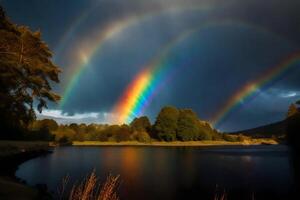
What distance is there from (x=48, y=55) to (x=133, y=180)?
1579 centimetres

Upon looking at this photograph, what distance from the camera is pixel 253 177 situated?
103ft

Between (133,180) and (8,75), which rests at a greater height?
(8,75)

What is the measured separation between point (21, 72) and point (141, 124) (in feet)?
437

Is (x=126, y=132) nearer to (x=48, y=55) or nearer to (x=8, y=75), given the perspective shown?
(x=48, y=55)

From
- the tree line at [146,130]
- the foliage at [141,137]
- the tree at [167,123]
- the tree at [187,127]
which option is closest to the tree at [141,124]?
the tree line at [146,130]

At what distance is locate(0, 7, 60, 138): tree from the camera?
22344 mm

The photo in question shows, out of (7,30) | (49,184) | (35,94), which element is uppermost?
(7,30)

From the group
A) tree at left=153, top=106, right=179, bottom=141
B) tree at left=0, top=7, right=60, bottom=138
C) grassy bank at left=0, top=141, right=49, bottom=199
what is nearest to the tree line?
tree at left=153, top=106, right=179, bottom=141

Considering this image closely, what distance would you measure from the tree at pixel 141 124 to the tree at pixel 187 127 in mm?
22199

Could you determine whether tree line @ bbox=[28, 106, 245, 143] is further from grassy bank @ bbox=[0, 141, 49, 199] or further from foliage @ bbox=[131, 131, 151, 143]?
grassy bank @ bbox=[0, 141, 49, 199]

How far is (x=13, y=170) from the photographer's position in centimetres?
3862

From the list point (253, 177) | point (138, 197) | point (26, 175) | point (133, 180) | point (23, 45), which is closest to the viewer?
point (138, 197)

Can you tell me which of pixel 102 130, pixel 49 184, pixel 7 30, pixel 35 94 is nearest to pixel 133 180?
pixel 49 184

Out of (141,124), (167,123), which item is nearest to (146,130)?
(141,124)
